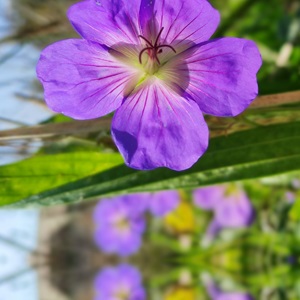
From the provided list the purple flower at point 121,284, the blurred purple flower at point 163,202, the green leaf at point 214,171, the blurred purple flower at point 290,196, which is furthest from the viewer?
the purple flower at point 121,284

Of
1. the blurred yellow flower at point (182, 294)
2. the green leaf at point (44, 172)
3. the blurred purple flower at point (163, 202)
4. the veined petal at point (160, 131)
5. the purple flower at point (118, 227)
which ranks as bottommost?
the blurred yellow flower at point (182, 294)

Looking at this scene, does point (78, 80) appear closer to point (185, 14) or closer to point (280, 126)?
point (185, 14)

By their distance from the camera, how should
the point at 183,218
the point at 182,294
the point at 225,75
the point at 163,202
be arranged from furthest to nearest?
1. the point at 182,294
2. the point at 183,218
3. the point at 163,202
4. the point at 225,75

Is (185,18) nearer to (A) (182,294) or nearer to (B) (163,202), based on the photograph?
(B) (163,202)

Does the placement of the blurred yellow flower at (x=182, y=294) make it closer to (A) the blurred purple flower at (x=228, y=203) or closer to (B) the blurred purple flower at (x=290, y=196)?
(A) the blurred purple flower at (x=228, y=203)

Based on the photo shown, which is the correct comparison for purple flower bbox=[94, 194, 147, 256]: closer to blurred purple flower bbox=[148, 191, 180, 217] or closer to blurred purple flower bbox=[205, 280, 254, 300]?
blurred purple flower bbox=[148, 191, 180, 217]

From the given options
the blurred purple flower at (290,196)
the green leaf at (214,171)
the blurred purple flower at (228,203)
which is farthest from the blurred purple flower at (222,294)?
the green leaf at (214,171)

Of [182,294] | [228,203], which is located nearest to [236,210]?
[228,203]

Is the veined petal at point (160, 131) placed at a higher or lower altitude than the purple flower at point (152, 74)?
Result: lower
